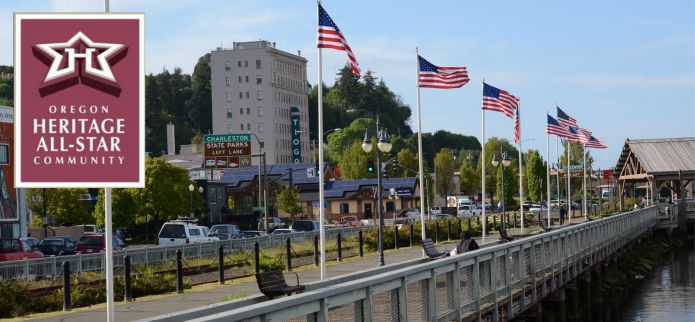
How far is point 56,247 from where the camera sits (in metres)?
51.7

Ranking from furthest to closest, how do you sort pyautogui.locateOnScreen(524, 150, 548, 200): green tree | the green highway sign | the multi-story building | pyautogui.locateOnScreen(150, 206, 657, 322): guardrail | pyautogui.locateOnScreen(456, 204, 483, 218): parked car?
the multi-story building → pyautogui.locateOnScreen(524, 150, 548, 200): green tree → the green highway sign → pyautogui.locateOnScreen(456, 204, 483, 218): parked car → pyautogui.locateOnScreen(150, 206, 657, 322): guardrail

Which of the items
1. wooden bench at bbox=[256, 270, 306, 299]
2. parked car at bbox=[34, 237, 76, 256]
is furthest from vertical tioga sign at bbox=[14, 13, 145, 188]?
parked car at bbox=[34, 237, 76, 256]

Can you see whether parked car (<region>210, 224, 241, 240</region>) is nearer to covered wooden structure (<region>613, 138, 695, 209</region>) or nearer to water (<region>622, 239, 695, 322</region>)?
water (<region>622, 239, 695, 322</region>)

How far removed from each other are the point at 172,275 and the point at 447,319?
661 inches

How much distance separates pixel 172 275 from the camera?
32.8 metres

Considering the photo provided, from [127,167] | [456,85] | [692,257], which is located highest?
[456,85]

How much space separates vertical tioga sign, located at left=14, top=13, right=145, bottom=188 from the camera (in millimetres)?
12344

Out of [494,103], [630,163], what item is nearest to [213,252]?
[494,103]

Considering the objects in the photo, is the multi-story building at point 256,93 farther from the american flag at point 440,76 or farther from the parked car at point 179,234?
the american flag at point 440,76

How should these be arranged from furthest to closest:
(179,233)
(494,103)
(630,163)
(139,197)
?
(630,163), (139,197), (179,233), (494,103)

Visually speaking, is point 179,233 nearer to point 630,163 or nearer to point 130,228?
point 130,228

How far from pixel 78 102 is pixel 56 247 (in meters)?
41.1

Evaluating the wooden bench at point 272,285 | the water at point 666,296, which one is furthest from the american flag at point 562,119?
the wooden bench at point 272,285

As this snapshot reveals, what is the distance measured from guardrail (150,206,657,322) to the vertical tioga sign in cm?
197
